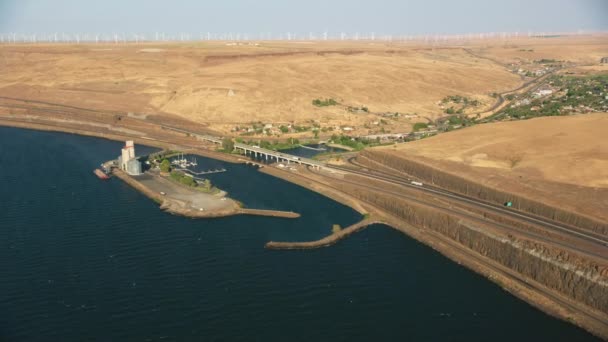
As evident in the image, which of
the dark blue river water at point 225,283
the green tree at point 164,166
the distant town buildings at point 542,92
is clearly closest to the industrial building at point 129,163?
the green tree at point 164,166

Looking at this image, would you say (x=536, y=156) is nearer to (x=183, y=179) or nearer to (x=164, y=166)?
(x=183, y=179)

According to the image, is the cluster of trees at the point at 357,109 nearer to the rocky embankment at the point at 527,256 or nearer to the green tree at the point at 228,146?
the green tree at the point at 228,146

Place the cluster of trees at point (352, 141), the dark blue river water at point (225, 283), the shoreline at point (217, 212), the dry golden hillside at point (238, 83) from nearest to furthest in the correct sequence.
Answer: the dark blue river water at point (225, 283), the shoreline at point (217, 212), the cluster of trees at point (352, 141), the dry golden hillside at point (238, 83)

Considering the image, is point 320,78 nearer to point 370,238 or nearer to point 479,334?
point 370,238

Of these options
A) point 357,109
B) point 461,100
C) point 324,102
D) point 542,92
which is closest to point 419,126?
point 357,109

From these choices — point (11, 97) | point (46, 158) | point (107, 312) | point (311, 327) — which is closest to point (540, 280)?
point (311, 327)

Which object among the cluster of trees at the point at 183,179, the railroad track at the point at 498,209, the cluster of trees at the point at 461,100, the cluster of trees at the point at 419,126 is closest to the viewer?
the railroad track at the point at 498,209

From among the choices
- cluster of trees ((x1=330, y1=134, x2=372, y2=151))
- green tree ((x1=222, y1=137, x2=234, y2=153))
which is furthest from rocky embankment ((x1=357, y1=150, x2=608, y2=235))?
green tree ((x1=222, y1=137, x2=234, y2=153))
